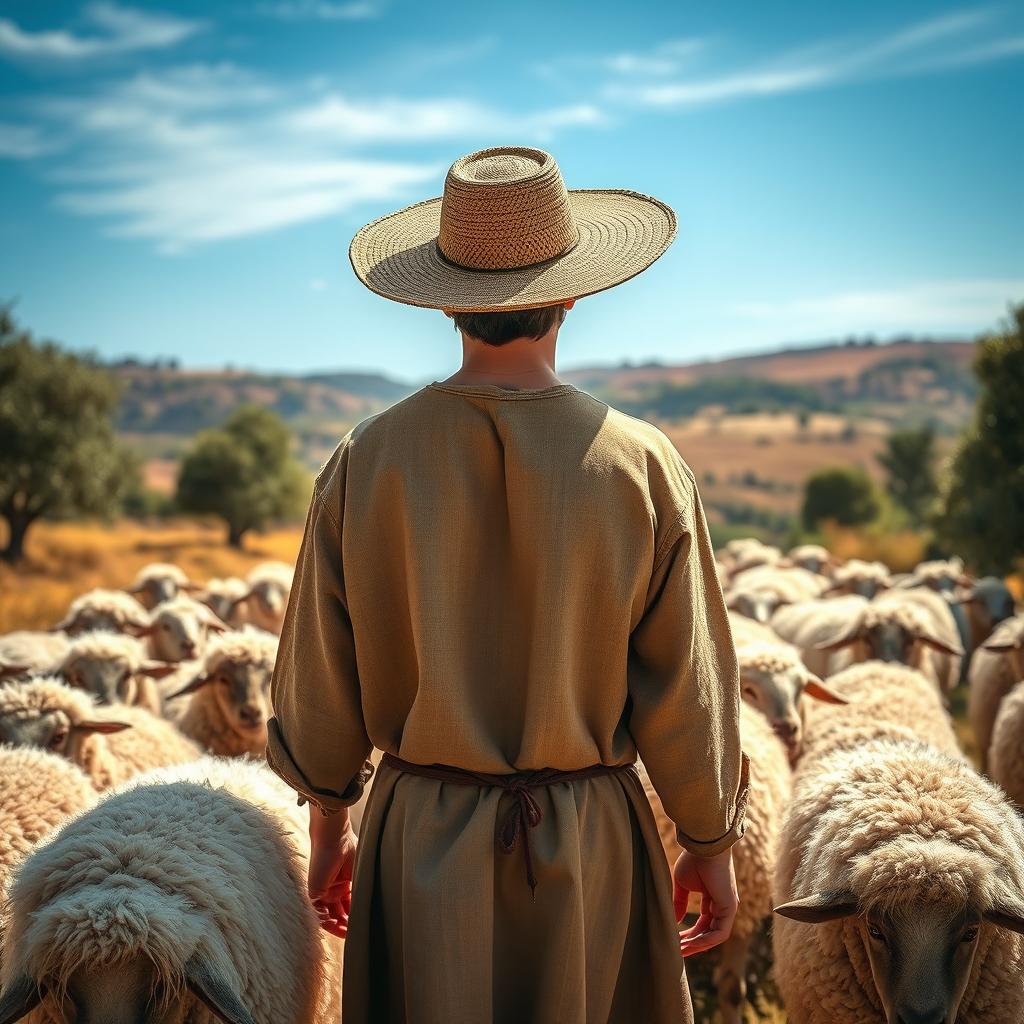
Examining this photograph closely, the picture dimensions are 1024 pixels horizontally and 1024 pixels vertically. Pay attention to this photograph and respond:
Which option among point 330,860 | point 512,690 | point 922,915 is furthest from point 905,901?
point 330,860

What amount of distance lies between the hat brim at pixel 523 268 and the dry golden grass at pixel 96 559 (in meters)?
15.0

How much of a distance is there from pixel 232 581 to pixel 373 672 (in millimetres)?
11289

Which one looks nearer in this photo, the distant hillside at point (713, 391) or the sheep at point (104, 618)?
the sheep at point (104, 618)

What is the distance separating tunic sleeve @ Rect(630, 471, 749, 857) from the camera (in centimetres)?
212

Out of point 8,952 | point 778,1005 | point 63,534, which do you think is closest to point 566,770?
point 8,952

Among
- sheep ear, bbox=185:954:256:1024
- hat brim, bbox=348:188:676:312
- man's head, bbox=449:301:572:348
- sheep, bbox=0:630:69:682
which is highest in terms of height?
hat brim, bbox=348:188:676:312

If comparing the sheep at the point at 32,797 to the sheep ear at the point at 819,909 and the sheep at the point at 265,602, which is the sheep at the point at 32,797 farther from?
the sheep at the point at 265,602

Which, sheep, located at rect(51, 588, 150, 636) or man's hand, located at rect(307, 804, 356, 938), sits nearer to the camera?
man's hand, located at rect(307, 804, 356, 938)

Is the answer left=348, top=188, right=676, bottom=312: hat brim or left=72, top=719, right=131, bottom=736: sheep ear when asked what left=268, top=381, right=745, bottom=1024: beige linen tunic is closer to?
left=348, top=188, right=676, bottom=312: hat brim

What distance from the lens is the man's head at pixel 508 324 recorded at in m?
2.11

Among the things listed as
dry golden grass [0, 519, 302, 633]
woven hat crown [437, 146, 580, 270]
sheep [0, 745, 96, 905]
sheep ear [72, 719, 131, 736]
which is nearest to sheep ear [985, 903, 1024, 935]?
woven hat crown [437, 146, 580, 270]

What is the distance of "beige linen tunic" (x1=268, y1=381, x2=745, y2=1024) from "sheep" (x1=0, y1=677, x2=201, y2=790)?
2.85 metres

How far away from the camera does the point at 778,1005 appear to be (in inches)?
190

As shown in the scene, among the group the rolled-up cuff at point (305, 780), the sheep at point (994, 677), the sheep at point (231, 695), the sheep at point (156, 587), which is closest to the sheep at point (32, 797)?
the rolled-up cuff at point (305, 780)
